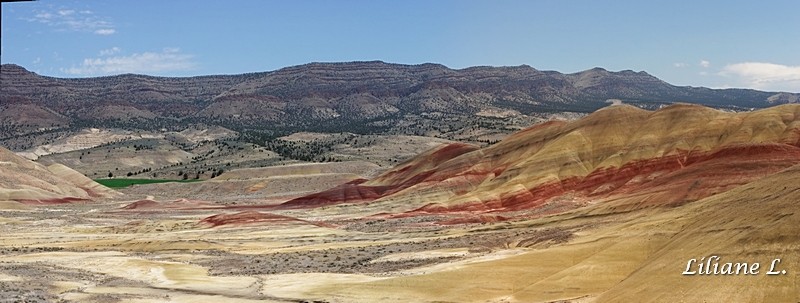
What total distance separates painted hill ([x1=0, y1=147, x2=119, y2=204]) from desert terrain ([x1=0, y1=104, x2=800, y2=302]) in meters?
0.44

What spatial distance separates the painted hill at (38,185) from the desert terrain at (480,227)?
1.43ft

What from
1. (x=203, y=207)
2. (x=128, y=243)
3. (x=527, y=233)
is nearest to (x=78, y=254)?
(x=128, y=243)

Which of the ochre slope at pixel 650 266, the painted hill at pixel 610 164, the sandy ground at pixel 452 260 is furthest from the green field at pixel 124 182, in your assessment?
the ochre slope at pixel 650 266

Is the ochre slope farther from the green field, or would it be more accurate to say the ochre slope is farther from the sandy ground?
the green field

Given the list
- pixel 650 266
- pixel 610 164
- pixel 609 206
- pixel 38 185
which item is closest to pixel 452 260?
pixel 650 266

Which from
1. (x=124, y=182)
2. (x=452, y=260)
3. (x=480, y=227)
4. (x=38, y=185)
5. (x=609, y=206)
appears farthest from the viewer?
(x=124, y=182)

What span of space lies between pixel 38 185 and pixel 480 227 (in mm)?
78939

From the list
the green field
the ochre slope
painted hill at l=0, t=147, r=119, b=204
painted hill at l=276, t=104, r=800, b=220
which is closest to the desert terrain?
the ochre slope

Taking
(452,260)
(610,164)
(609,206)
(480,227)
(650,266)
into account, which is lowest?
(480,227)

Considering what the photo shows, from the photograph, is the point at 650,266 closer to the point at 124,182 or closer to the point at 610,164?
the point at 610,164

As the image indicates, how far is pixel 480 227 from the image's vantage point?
6003 cm

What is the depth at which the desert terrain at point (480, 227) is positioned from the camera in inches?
1168

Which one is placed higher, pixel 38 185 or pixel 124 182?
pixel 38 185

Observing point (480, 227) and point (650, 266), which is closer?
point (650, 266)
